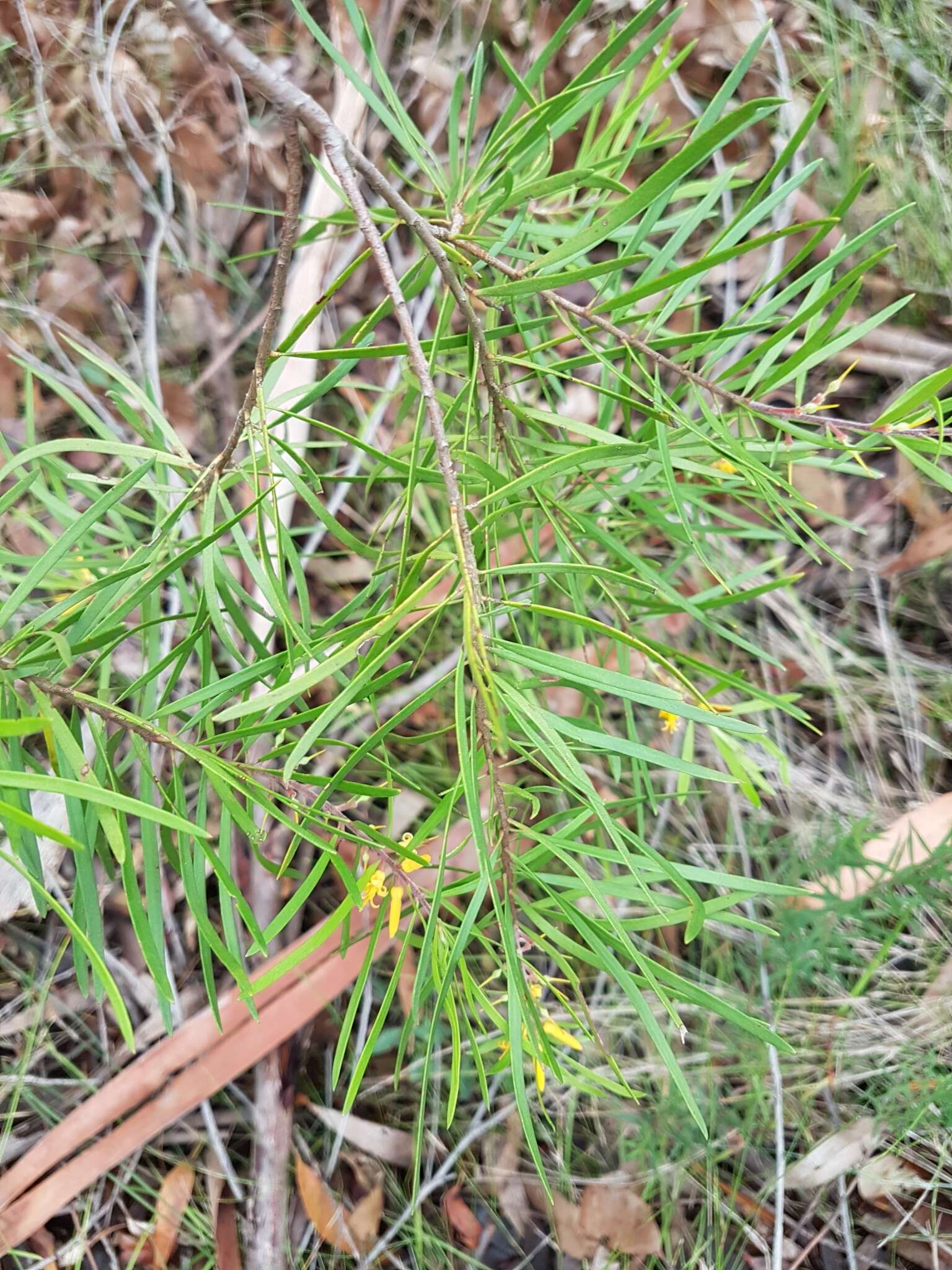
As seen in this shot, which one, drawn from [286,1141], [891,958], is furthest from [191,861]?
[891,958]

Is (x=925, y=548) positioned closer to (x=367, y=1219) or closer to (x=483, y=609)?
(x=483, y=609)

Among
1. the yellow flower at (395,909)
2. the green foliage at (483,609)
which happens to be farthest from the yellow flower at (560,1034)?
the yellow flower at (395,909)

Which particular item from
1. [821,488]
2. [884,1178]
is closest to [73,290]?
[821,488]

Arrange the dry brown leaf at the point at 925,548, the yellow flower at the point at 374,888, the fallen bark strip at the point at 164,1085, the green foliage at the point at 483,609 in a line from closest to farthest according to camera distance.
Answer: the green foliage at the point at 483,609
the yellow flower at the point at 374,888
the fallen bark strip at the point at 164,1085
the dry brown leaf at the point at 925,548

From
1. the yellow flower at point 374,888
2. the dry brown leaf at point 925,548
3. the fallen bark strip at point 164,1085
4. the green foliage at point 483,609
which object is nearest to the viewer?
the green foliage at point 483,609

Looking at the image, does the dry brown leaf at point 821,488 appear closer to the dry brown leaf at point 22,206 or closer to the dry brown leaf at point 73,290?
the dry brown leaf at point 73,290

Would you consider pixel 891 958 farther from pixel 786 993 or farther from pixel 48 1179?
pixel 48 1179

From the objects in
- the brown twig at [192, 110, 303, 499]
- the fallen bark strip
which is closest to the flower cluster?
the brown twig at [192, 110, 303, 499]
